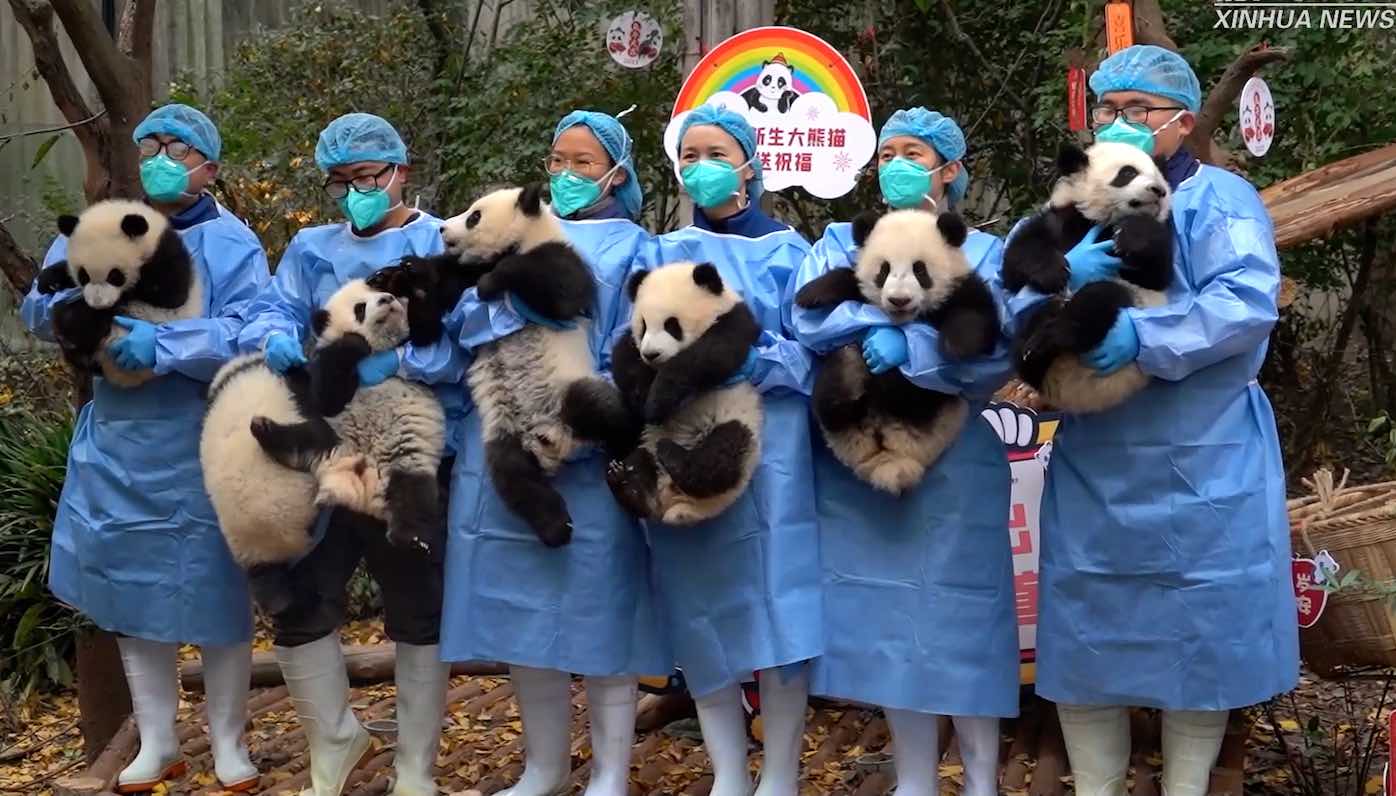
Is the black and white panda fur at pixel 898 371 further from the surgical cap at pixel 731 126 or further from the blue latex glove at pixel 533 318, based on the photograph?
the blue latex glove at pixel 533 318

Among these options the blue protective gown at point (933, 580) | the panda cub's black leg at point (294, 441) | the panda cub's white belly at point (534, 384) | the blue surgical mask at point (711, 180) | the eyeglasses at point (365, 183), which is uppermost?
the eyeglasses at point (365, 183)

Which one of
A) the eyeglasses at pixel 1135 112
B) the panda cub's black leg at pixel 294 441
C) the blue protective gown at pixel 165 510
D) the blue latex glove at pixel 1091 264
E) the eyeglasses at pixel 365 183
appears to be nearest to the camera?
the blue latex glove at pixel 1091 264

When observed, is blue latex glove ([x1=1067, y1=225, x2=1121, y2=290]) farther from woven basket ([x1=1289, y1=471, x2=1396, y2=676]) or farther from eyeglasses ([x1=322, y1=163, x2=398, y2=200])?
eyeglasses ([x1=322, y1=163, x2=398, y2=200])

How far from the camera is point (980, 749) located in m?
4.15

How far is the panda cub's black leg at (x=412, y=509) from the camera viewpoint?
4289 millimetres

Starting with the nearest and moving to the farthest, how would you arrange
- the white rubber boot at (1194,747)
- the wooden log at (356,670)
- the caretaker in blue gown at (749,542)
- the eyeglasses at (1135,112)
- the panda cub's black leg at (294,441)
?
the white rubber boot at (1194,747)
the eyeglasses at (1135,112)
the caretaker in blue gown at (749,542)
the panda cub's black leg at (294,441)
the wooden log at (356,670)

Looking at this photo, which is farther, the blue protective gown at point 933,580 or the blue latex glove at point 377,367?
the blue latex glove at point 377,367

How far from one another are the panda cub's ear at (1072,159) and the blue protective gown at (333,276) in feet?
6.03

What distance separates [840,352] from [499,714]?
2.79m

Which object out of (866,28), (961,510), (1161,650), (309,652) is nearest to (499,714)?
(309,652)

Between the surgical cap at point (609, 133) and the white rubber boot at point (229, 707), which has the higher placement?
the surgical cap at point (609, 133)

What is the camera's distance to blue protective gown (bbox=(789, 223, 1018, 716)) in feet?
13.2

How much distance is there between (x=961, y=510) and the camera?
4.05 meters

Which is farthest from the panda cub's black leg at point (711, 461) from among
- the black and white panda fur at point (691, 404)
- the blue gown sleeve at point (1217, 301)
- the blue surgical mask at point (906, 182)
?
the blue gown sleeve at point (1217, 301)
